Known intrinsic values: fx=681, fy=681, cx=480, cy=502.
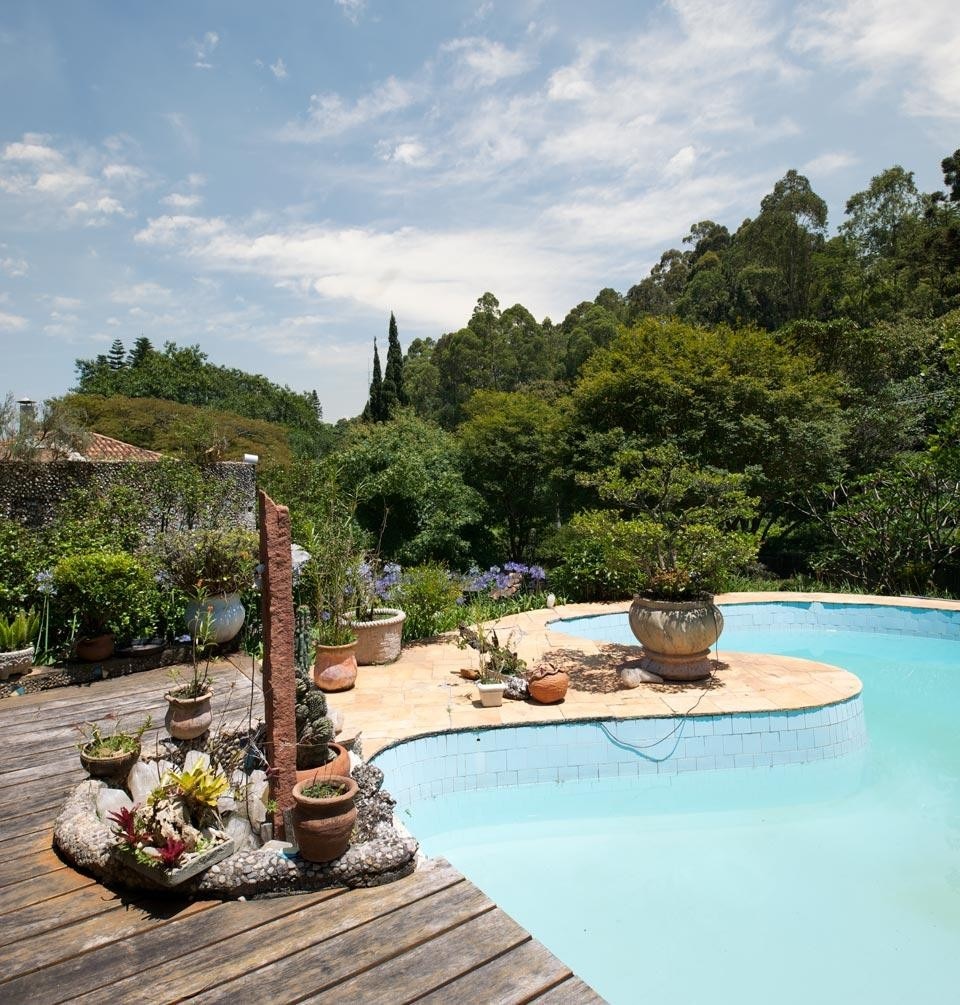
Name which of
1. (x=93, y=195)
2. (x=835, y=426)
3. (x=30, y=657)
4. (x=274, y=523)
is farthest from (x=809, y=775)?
(x=93, y=195)

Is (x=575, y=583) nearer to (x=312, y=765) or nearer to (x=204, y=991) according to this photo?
(x=312, y=765)

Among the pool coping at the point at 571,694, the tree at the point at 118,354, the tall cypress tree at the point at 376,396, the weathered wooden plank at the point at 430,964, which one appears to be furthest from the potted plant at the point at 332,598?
the tree at the point at 118,354

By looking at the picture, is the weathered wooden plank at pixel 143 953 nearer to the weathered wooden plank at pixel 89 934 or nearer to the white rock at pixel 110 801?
the weathered wooden plank at pixel 89 934

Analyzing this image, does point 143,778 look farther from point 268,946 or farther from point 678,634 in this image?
point 678,634

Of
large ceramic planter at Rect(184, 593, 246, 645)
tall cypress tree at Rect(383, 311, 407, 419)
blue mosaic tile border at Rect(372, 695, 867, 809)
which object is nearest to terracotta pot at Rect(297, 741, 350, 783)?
blue mosaic tile border at Rect(372, 695, 867, 809)

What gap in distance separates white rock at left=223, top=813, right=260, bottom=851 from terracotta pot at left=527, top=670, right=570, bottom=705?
3071mm

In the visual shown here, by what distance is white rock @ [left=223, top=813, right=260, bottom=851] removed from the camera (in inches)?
121

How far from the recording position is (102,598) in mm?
5914

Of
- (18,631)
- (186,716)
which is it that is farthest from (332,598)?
(186,716)

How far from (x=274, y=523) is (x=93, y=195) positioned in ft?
33.7

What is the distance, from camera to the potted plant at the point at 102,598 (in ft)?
19.1

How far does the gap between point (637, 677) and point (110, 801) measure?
4.50m

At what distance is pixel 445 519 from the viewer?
1198 centimetres

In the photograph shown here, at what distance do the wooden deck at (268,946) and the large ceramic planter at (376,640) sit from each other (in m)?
4.10
